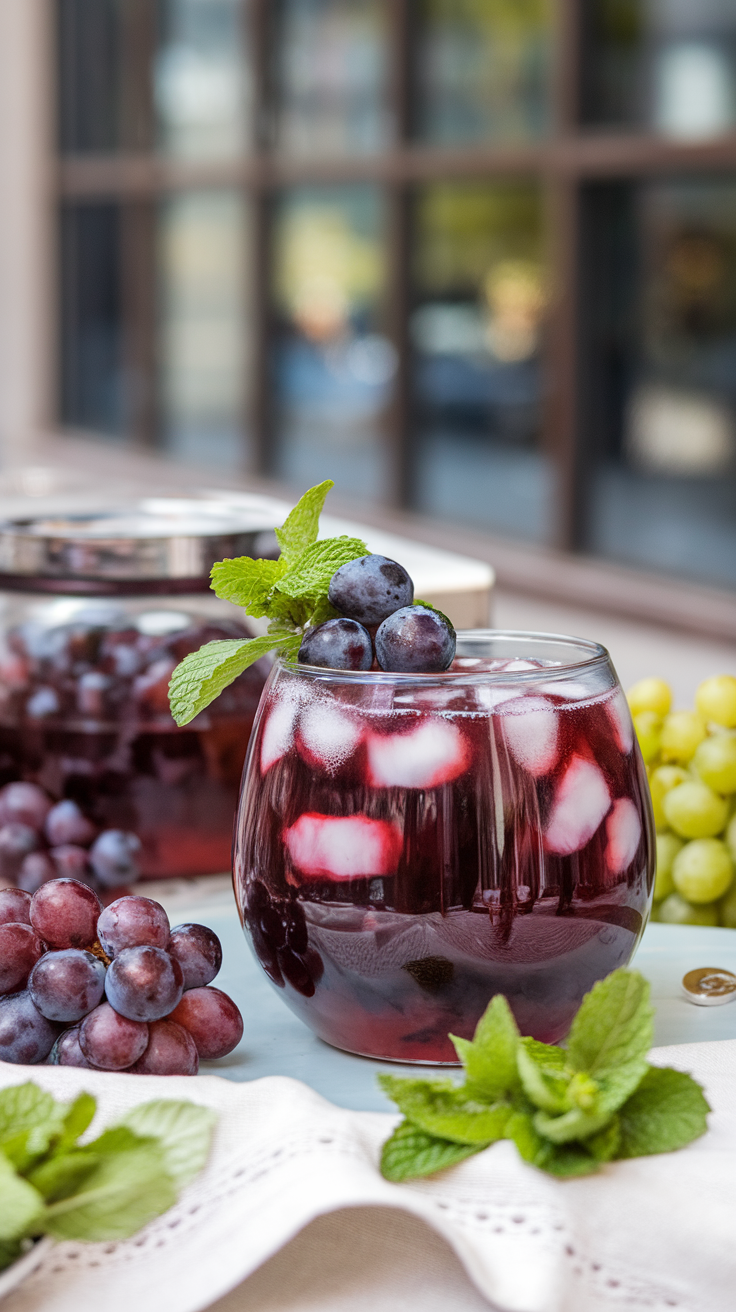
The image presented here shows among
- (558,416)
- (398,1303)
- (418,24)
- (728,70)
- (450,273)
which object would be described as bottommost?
(398,1303)

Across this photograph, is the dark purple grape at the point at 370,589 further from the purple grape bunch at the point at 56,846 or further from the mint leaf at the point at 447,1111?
the purple grape bunch at the point at 56,846

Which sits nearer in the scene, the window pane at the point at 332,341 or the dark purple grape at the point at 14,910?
the dark purple grape at the point at 14,910

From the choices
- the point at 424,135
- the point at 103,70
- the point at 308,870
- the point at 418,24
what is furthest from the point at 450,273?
the point at 308,870

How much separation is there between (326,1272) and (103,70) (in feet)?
14.0

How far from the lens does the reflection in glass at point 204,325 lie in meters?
3.67

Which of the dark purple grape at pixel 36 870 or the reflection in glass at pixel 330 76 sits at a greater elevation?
the reflection in glass at pixel 330 76

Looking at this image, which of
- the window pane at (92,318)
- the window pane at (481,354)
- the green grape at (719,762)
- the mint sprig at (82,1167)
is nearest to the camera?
the mint sprig at (82,1167)

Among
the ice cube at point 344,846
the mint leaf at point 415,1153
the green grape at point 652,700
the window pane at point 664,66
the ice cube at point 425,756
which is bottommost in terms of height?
the mint leaf at point 415,1153

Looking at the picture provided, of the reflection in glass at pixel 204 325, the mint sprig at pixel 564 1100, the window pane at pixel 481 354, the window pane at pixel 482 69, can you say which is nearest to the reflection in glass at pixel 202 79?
the reflection in glass at pixel 204 325

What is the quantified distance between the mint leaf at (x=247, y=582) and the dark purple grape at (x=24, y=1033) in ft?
0.56

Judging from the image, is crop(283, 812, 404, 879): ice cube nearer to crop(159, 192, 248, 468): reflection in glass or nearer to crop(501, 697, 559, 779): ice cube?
crop(501, 697, 559, 779): ice cube

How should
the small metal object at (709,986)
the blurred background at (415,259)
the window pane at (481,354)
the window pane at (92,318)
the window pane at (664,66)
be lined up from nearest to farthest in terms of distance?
the small metal object at (709,986) < the window pane at (664,66) < the blurred background at (415,259) < the window pane at (481,354) < the window pane at (92,318)

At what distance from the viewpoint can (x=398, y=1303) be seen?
44 cm

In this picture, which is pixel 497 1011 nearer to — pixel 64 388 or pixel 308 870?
pixel 308 870
